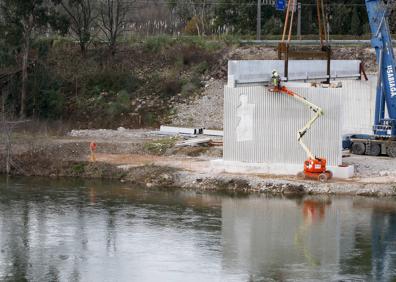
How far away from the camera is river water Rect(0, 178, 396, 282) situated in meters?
25.3

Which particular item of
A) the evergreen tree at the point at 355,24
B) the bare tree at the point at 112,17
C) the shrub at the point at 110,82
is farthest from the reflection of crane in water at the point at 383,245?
the evergreen tree at the point at 355,24

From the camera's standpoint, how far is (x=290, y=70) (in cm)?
3944

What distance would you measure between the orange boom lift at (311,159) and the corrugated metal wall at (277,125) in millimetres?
304

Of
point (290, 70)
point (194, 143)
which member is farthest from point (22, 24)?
point (290, 70)

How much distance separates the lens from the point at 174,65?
58156 mm

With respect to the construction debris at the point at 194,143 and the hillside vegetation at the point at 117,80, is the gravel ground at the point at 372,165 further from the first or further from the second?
Result: the hillside vegetation at the point at 117,80

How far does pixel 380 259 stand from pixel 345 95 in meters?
19.6

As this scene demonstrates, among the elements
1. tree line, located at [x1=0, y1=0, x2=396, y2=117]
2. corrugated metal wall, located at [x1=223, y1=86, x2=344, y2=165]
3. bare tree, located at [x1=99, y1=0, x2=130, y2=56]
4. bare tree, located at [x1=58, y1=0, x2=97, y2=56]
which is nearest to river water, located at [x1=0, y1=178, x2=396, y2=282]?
corrugated metal wall, located at [x1=223, y1=86, x2=344, y2=165]

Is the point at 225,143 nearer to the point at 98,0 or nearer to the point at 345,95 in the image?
the point at 345,95

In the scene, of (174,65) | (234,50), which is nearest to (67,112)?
(174,65)

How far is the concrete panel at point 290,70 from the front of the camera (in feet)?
119

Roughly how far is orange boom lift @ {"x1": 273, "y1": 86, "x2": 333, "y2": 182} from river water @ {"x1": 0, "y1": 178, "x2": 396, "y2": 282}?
1331mm

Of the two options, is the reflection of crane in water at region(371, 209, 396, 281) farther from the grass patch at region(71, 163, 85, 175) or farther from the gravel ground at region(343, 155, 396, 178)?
the grass patch at region(71, 163, 85, 175)

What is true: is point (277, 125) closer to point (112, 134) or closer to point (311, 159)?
point (311, 159)
